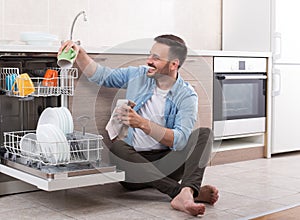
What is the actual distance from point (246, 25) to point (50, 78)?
2.23 metres

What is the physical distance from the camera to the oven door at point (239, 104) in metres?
4.05

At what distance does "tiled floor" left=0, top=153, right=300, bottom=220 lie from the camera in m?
2.69

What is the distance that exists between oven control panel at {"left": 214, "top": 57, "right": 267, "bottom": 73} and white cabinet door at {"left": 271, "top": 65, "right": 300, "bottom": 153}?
158mm

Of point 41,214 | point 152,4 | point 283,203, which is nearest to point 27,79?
point 41,214

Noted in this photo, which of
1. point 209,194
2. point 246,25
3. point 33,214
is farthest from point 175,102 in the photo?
point 246,25

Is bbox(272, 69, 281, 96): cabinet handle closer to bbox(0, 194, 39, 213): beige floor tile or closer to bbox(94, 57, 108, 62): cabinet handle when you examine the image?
bbox(94, 57, 108, 62): cabinet handle

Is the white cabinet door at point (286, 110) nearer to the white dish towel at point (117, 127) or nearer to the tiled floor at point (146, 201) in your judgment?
the tiled floor at point (146, 201)

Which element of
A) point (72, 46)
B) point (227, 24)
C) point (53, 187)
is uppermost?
point (227, 24)

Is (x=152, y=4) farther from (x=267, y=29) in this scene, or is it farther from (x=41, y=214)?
(x=41, y=214)

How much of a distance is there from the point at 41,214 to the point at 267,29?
263cm

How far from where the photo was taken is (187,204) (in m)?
2.65

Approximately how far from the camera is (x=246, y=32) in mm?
4715

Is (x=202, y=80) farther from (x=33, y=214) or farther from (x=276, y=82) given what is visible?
(x=33, y=214)

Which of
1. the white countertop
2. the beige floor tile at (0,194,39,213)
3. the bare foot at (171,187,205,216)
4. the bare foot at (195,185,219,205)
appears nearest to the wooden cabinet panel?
the white countertop
